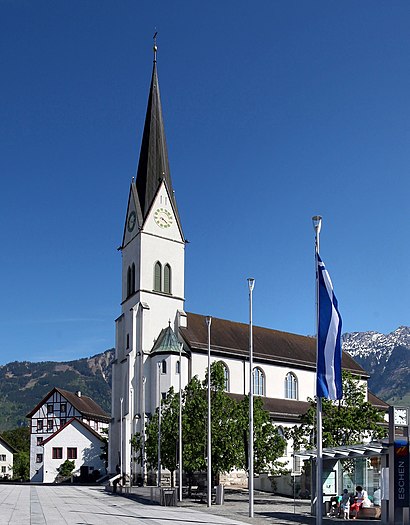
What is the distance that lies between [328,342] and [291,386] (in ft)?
214

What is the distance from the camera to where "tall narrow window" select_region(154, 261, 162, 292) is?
82.9 metres

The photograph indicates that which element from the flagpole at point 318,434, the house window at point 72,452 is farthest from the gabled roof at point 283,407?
the flagpole at point 318,434

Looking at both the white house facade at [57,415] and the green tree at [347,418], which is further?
the white house facade at [57,415]

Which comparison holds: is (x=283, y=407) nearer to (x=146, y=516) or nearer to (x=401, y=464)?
(x=146, y=516)

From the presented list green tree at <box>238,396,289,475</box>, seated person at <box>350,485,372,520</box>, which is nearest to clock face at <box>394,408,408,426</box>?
seated person at <box>350,485,372,520</box>

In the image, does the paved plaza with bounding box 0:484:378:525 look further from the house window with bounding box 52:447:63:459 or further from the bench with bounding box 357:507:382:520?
the house window with bounding box 52:447:63:459

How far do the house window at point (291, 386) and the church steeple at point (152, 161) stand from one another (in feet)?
75.0

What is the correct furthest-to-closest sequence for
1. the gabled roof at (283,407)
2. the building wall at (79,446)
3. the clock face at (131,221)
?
the building wall at (79,446), the clock face at (131,221), the gabled roof at (283,407)

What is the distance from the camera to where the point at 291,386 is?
9069 cm

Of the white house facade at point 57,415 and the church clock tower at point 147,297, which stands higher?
the church clock tower at point 147,297

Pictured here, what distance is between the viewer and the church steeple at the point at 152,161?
8481cm

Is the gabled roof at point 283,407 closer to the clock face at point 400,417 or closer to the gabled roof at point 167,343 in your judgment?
the gabled roof at point 167,343

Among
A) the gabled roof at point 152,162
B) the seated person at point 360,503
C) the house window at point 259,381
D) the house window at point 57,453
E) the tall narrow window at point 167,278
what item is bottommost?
the house window at point 57,453

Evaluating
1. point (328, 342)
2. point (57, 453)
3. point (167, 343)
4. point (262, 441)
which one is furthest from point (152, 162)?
point (328, 342)
